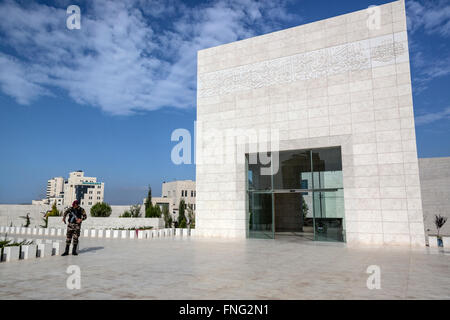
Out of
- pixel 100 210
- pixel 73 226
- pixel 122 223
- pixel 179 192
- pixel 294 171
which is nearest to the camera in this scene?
pixel 73 226

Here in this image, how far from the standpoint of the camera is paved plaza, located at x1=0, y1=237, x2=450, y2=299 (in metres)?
6.14

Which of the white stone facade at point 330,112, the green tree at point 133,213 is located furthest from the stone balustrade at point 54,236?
the green tree at point 133,213

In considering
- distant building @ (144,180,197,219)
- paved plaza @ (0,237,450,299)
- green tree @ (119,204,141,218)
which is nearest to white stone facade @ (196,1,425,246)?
paved plaza @ (0,237,450,299)

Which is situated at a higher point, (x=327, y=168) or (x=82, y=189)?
(x=82, y=189)

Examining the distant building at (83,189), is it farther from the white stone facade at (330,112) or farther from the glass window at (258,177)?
the glass window at (258,177)

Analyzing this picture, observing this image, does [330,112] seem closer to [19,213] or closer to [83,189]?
[19,213]

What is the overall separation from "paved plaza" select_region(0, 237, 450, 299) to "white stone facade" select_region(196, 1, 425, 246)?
19.0 ft

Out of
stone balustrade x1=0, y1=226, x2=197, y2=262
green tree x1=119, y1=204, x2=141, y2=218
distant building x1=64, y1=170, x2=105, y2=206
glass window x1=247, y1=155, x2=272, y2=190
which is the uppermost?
distant building x1=64, y1=170, x2=105, y2=206

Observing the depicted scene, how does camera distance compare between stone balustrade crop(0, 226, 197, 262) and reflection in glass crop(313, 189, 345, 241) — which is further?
reflection in glass crop(313, 189, 345, 241)

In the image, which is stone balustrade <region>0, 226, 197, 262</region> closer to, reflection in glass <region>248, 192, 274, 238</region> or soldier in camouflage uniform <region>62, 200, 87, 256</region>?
soldier in camouflage uniform <region>62, 200, 87, 256</region>

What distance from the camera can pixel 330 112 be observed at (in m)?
18.9

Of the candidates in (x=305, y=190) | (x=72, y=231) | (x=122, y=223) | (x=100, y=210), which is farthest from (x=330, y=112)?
(x=100, y=210)

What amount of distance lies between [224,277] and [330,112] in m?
14.1
